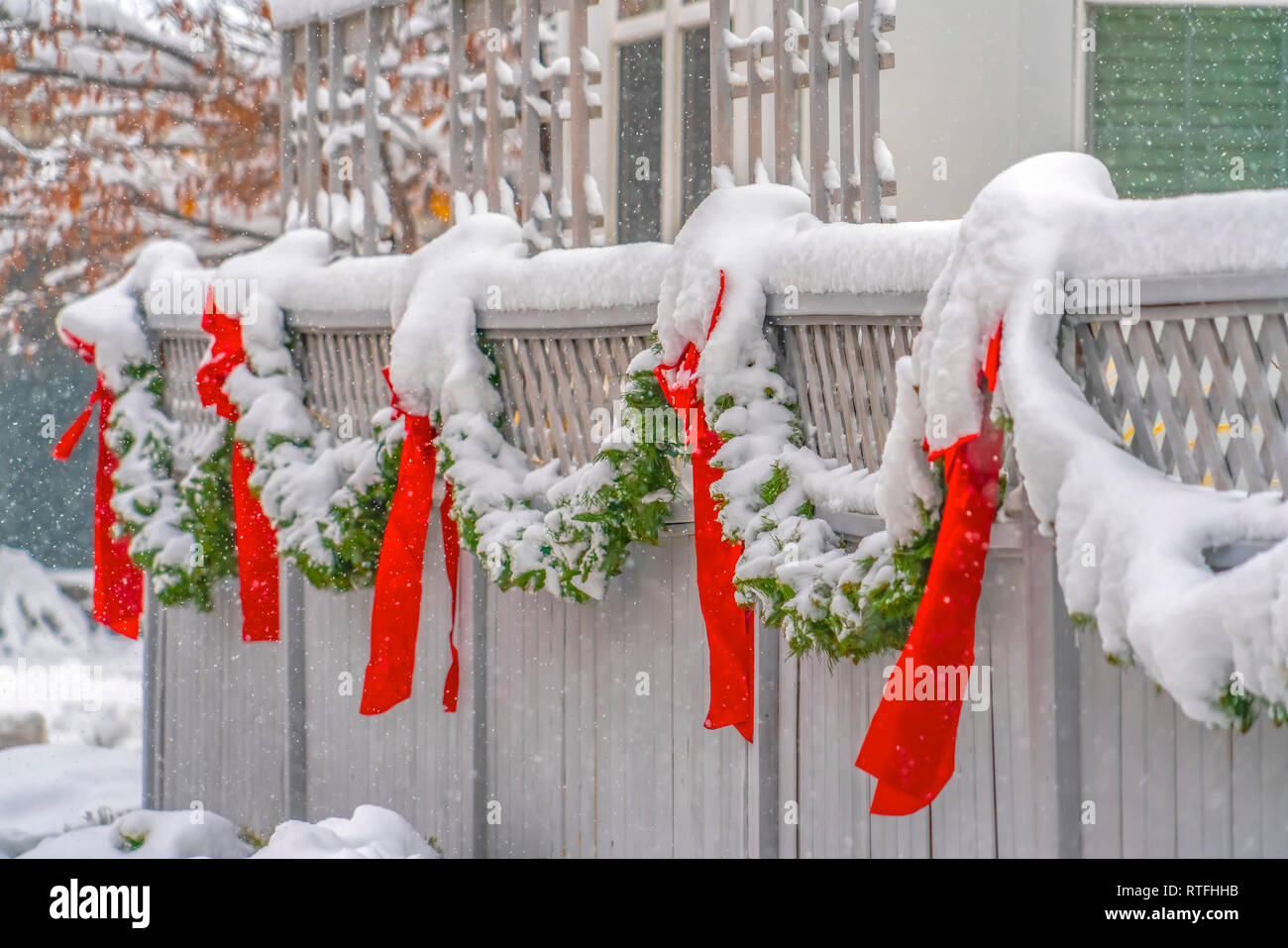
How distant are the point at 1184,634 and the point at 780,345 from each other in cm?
191

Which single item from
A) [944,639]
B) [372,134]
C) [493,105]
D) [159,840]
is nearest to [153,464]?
Answer: [159,840]

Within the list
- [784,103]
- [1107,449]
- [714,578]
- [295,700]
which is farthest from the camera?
[295,700]

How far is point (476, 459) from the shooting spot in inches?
214

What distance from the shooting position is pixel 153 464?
293 inches

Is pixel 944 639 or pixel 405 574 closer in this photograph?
pixel 944 639

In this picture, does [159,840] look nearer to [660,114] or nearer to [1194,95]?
[660,114]

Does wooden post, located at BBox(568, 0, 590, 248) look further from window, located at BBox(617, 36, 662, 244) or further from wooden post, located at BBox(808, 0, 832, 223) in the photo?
window, located at BBox(617, 36, 662, 244)

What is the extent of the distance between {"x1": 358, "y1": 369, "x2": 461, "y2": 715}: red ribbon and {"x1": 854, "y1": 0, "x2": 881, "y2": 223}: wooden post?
2.00m

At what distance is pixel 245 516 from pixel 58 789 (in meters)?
3.99

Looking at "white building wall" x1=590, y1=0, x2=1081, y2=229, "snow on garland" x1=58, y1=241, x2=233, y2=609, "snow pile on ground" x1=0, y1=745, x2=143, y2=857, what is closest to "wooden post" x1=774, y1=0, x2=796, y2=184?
"white building wall" x1=590, y1=0, x2=1081, y2=229


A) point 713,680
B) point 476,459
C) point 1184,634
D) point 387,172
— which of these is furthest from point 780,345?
point 387,172

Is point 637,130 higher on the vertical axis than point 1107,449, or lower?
higher

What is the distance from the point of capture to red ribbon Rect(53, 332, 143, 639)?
25.0ft
